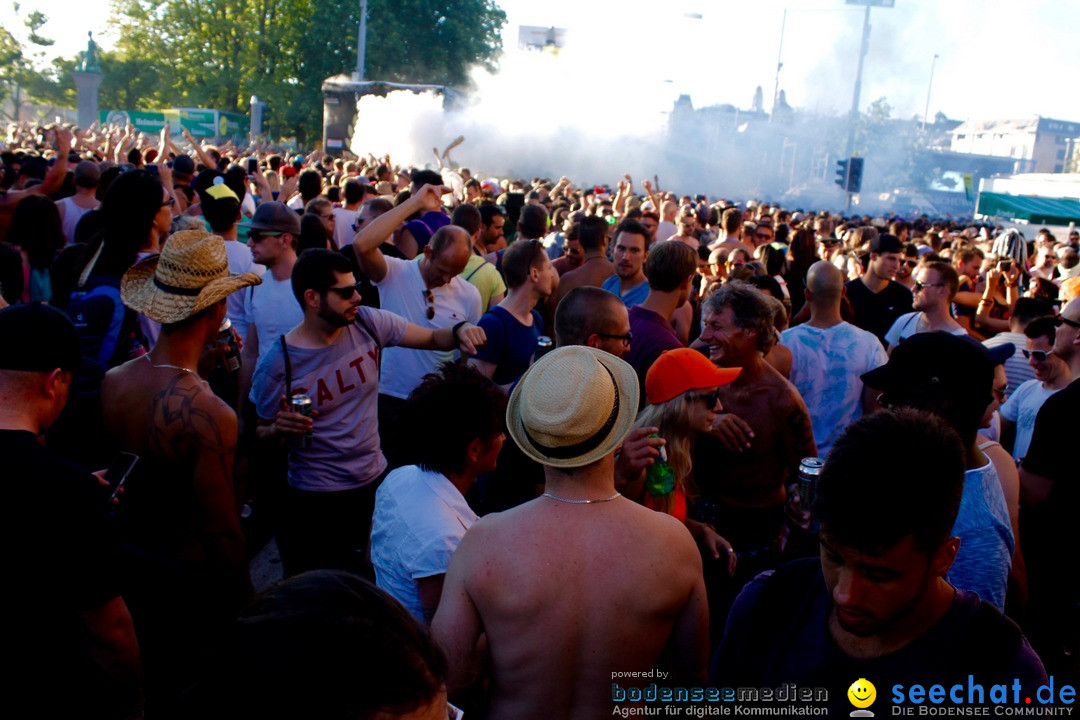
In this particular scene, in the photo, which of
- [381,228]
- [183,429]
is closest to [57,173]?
[381,228]

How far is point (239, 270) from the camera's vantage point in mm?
5922

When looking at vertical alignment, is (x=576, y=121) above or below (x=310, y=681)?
above

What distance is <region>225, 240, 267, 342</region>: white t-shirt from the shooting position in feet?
18.1

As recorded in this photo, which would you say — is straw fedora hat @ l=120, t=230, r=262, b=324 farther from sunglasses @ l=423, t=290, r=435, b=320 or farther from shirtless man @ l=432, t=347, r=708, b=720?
sunglasses @ l=423, t=290, r=435, b=320

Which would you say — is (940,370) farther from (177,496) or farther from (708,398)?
(177,496)

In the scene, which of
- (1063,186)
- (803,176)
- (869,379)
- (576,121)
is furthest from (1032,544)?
(803,176)

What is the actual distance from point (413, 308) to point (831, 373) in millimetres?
2725

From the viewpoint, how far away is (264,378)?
155 inches

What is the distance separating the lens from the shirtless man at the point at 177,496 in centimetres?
283

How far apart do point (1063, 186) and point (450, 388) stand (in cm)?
4161

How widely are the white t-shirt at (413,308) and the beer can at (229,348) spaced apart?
1243 millimetres

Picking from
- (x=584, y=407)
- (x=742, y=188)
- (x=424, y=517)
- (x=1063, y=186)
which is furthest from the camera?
(x=742, y=188)

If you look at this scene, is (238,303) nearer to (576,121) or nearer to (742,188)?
(576,121)

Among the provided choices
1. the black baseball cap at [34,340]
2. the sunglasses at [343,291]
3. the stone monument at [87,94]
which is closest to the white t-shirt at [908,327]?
the sunglasses at [343,291]
